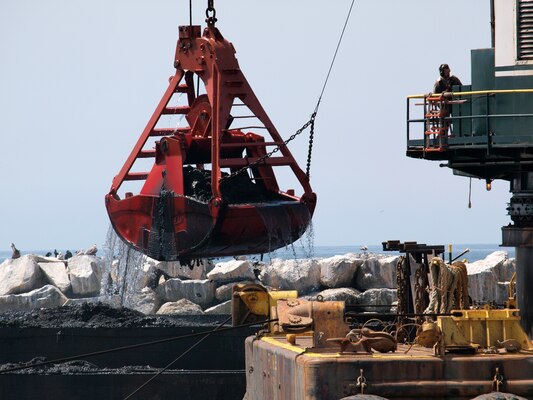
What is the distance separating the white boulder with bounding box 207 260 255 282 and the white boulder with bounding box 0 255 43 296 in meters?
7.41

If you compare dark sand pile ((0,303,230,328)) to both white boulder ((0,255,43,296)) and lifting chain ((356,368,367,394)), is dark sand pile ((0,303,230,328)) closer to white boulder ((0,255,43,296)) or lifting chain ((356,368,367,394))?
white boulder ((0,255,43,296))

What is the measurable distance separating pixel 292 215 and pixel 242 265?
71.4 feet

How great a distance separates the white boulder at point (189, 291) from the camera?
190 ft

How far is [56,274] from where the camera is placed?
2616 inches

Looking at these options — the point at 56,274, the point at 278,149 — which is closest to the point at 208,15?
the point at 278,149

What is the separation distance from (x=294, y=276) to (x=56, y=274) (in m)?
11.3

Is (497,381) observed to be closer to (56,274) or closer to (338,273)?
(338,273)

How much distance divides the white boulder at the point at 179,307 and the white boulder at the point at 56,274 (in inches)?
349

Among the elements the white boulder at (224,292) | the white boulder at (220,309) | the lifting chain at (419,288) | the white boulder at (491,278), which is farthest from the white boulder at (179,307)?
the lifting chain at (419,288)

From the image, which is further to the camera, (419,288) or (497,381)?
(419,288)

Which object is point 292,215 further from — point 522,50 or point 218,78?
point 522,50

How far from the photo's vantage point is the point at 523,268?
24.4 m

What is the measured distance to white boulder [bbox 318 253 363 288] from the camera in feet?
194

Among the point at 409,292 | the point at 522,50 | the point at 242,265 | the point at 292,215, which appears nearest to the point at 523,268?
the point at 409,292
